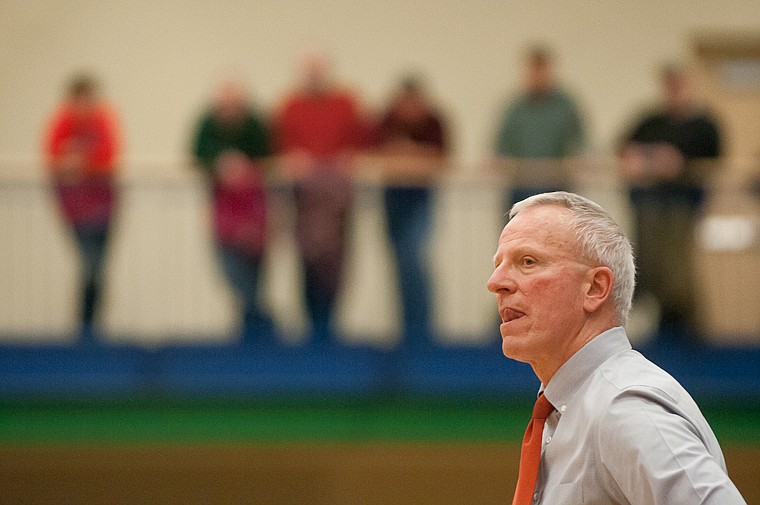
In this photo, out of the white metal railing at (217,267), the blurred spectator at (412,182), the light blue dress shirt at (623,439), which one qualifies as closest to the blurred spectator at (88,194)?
the white metal railing at (217,267)

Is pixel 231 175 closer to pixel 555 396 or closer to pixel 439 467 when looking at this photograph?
pixel 439 467

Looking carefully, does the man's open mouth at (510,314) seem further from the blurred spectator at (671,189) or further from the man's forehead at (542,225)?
the blurred spectator at (671,189)

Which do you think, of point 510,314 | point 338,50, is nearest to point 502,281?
point 510,314

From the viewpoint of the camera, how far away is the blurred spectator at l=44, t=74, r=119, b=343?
7715mm

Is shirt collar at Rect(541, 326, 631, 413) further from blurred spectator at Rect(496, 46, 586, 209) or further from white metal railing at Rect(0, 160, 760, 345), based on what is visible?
blurred spectator at Rect(496, 46, 586, 209)

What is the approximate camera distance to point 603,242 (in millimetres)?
2232

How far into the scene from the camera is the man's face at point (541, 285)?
2.23 m

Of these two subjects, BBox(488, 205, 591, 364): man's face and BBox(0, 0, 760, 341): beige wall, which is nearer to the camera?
BBox(488, 205, 591, 364): man's face

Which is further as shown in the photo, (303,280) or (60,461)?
(303,280)

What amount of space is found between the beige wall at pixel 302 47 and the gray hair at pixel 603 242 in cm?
905

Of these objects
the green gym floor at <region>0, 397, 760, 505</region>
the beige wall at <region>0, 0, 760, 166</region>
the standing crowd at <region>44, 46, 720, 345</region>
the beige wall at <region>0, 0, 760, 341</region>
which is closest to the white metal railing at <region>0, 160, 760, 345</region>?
the standing crowd at <region>44, 46, 720, 345</region>

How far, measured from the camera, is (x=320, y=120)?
25.8 feet

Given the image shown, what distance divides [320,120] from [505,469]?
2.80m

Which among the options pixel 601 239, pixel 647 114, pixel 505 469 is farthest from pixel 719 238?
pixel 601 239
